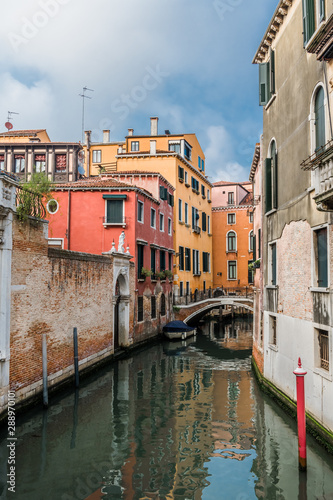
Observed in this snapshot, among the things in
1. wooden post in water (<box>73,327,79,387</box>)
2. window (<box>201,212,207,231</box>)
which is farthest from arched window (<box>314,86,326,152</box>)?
window (<box>201,212,207,231</box>)

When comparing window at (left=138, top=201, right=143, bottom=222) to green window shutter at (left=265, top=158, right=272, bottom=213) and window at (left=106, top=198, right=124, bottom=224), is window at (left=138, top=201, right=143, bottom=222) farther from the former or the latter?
green window shutter at (left=265, top=158, right=272, bottom=213)

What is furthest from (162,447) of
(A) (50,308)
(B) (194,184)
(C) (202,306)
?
(B) (194,184)

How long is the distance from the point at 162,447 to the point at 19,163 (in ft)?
81.5

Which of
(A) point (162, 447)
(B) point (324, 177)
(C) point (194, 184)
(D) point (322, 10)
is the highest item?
(C) point (194, 184)

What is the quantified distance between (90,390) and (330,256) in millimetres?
8096

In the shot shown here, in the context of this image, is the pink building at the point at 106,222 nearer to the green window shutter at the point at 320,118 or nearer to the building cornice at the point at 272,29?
the building cornice at the point at 272,29

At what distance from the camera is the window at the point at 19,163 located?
2884 cm

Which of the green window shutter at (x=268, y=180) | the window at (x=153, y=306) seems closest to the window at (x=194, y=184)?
the window at (x=153, y=306)

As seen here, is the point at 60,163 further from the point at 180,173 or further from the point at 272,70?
the point at 272,70

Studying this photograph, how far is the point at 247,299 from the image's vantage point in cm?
2772

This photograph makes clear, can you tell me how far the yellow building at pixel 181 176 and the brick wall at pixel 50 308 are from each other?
11.6 meters

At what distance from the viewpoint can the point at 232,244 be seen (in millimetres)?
37750

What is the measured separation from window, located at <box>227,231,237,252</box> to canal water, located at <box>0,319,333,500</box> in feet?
79.6

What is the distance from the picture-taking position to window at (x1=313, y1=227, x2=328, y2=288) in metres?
7.72
